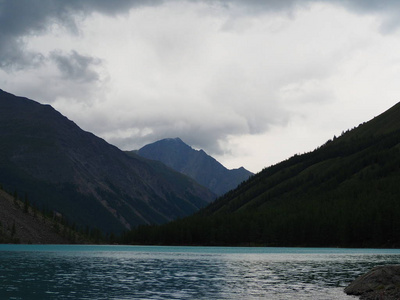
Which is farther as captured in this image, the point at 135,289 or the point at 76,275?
the point at 76,275

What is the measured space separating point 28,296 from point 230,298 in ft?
69.0

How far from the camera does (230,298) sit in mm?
51750

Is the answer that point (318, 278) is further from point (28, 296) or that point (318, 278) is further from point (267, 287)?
point (28, 296)

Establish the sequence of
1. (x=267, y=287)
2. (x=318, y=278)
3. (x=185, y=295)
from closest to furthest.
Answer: (x=185, y=295), (x=267, y=287), (x=318, y=278)

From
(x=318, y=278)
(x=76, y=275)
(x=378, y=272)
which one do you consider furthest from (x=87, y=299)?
(x=318, y=278)

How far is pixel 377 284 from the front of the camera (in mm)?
56594

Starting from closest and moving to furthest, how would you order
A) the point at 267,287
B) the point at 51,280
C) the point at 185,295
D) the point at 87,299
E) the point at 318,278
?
the point at 87,299 → the point at 185,295 → the point at 267,287 → the point at 51,280 → the point at 318,278

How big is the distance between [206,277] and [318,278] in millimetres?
17409

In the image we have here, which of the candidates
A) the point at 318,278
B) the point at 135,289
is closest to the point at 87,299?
the point at 135,289

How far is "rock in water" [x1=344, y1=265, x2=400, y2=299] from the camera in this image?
53.5 meters

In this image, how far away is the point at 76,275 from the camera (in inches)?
3009

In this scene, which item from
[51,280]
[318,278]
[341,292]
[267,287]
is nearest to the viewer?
[341,292]

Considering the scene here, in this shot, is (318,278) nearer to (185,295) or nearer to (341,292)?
(341,292)

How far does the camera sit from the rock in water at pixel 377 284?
53500 millimetres
